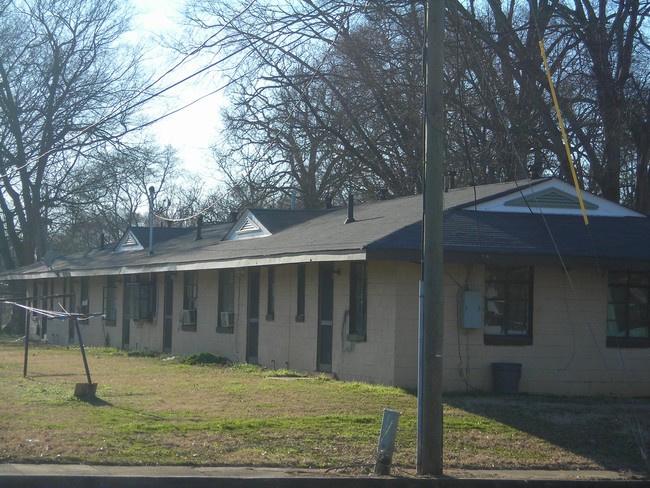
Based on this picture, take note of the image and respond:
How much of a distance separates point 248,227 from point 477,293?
38.3 ft

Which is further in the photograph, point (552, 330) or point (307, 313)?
point (307, 313)

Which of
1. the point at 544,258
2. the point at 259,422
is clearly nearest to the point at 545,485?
the point at 259,422

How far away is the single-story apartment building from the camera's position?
16656mm

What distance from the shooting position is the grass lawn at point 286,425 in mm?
10727

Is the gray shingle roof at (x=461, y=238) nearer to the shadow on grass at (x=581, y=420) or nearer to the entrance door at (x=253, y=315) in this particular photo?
the entrance door at (x=253, y=315)

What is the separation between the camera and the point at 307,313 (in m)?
20.2

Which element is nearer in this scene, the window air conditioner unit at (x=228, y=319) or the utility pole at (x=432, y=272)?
the utility pole at (x=432, y=272)

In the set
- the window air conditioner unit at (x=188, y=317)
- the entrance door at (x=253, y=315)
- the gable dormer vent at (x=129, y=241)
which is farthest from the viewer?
the gable dormer vent at (x=129, y=241)

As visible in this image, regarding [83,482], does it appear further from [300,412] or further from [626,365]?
[626,365]

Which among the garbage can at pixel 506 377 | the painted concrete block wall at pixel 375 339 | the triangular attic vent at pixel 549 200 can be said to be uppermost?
the triangular attic vent at pixel 549 200

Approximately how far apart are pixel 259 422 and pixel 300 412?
120cm

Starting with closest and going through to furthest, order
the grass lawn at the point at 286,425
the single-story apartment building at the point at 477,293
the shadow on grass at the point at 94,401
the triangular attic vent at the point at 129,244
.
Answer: the grass lawn at the point at 286,425, the shadow on grass at the point at 94,401, the single-story apartment building at the point at 477,293, the triangular attic vent at the point at 129,244

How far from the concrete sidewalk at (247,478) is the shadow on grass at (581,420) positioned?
131cm

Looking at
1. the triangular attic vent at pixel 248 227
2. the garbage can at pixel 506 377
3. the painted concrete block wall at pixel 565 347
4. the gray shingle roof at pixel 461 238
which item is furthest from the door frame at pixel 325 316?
the triangular attic vent at pixel 248 227
